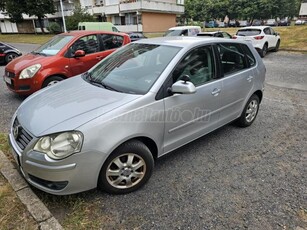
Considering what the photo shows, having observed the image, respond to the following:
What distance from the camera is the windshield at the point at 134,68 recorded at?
2764 millimetres

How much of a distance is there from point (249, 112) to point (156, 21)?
115ft

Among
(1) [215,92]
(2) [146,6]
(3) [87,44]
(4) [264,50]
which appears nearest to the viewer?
(1) [215,92]

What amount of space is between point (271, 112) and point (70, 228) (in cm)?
443

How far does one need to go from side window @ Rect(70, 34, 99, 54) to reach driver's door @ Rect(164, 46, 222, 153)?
145 inches

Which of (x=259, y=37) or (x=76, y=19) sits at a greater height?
(x=76, y=19)

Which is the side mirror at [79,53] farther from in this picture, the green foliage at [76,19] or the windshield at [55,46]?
the green foliage at [76,19]

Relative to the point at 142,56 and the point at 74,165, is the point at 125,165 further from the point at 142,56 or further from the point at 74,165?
the point at 142,56

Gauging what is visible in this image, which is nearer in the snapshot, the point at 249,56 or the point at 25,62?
the point at 249,56

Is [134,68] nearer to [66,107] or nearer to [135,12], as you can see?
[66,107]

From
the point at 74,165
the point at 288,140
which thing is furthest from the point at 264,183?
the point at 74,165

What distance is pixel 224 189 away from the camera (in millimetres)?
2691

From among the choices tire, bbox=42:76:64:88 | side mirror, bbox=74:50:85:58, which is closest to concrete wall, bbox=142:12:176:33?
side mirror, bbox=74:50:85:58

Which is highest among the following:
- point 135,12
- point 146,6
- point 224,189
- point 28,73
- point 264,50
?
point 146,6

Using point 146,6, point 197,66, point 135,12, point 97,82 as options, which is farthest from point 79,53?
point 135,12
